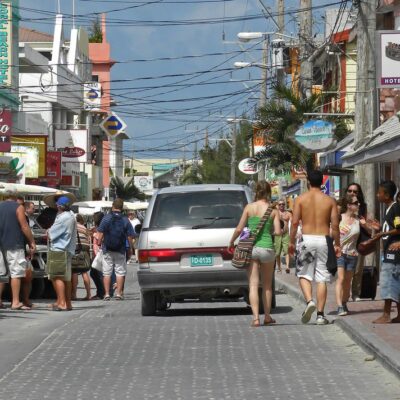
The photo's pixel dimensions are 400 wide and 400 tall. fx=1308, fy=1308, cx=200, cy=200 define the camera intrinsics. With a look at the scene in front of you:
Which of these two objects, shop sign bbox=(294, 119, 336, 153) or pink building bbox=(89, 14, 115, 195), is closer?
shop sign bbox=(294, 119, 336, 153)

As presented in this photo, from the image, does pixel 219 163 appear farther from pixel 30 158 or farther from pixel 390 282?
pixel 390 282

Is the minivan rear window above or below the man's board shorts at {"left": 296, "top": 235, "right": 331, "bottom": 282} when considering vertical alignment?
above

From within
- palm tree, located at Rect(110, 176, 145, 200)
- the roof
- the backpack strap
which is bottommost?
the backpack strap

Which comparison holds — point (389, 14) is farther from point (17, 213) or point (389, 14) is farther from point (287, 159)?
point (17, 213)

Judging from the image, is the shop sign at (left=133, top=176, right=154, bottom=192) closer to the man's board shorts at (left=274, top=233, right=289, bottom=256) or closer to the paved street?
the man's board shorts at (left=274, top=233, right=289, bottom=256)

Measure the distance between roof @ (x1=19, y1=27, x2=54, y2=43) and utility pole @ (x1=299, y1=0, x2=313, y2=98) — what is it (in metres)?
61.5

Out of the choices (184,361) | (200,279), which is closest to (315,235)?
(200,279)

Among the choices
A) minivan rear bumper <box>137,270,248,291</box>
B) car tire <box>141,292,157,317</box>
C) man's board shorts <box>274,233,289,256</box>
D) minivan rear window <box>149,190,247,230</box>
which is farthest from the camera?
man's board shorts <box>274,233,289,256</box>

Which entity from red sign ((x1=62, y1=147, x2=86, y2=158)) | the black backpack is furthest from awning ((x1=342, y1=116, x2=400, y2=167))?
red sign ((x1=62, y1=147, x2=86, y2=158))

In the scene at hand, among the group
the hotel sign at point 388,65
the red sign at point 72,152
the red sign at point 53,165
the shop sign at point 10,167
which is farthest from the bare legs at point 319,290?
the red sign at point 72,152

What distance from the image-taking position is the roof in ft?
317

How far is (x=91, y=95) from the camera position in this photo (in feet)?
291

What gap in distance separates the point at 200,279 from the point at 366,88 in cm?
724

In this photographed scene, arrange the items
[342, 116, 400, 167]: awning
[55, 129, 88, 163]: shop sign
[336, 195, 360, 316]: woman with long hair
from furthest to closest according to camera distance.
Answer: [55, 129, 88, 163]: shop sign → [342, 116, 400, 167]: awning → [336, 195, 360, 316]: woman with long hair
